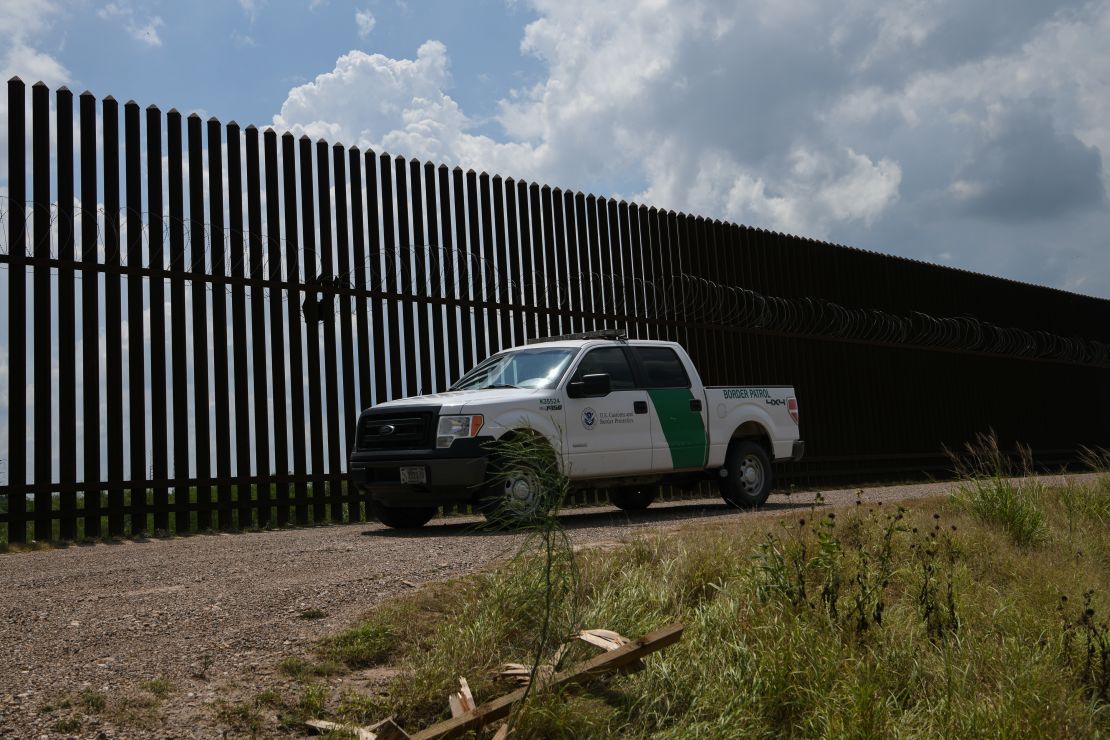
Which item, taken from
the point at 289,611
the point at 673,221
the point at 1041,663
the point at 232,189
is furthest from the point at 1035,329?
the point at 289,611

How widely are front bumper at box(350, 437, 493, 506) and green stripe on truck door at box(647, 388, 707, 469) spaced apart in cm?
227

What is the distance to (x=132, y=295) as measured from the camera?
10.7 meters

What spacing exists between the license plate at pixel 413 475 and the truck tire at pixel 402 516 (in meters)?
0.80

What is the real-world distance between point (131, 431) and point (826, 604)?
24.6ft

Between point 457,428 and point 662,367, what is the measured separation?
8.91 ft

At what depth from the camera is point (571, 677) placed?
14.7 feet

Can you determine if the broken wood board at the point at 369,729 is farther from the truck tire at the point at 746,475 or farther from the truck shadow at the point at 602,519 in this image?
the truck tire at the point at 746,475

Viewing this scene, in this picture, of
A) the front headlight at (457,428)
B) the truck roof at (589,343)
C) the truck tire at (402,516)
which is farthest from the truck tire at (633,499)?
the front headlight at (457,428)

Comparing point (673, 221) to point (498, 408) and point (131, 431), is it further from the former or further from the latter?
point (131, 431)

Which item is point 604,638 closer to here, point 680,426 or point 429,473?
point 429,473

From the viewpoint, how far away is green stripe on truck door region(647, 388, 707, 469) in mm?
11367

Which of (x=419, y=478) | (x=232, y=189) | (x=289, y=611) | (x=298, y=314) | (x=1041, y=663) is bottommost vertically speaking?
(x=1041, y=663)

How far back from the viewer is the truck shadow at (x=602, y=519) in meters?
9.74

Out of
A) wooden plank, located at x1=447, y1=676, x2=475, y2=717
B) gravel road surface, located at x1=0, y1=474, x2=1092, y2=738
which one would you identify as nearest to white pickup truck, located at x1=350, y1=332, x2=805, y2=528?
gravel road surface, located at x1=0, y1=474, x2=1092, y2=738
